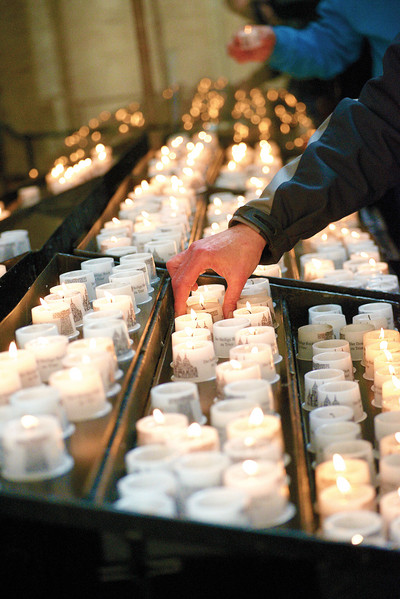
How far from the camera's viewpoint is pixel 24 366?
1709mm

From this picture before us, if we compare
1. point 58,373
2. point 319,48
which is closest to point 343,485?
point 58,373

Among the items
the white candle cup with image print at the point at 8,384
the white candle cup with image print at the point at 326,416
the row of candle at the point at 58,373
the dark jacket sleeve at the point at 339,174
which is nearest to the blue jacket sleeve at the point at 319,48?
the dark jacket sleeve at the point at 339,174

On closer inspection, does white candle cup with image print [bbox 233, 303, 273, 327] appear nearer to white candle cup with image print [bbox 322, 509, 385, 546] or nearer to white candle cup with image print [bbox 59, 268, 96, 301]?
white candle cup with image print [bbox 59, 268, 96, 301]

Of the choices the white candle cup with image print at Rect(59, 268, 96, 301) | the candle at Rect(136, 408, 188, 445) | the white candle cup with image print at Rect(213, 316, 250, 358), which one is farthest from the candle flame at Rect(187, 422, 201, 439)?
the white candle cup with image print at Rect(59, 268, 96, 301)

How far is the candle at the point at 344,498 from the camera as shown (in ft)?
4.51

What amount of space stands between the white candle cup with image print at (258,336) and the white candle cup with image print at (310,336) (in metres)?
0.33

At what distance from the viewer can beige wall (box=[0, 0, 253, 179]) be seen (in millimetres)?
11742

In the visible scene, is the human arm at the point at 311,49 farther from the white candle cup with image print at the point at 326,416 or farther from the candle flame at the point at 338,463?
the candle flame at the point at 338,463

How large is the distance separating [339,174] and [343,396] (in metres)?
0.87

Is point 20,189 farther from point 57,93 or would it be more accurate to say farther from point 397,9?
point 57,93

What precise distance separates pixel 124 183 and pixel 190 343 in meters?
2.83

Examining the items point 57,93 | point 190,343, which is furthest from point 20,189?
point 57,93

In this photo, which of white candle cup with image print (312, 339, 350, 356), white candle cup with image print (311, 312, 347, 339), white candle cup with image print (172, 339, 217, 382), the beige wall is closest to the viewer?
white candle cup with image print (172, 339, 217, 382)

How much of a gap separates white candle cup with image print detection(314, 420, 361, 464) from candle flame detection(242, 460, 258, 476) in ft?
1.05
